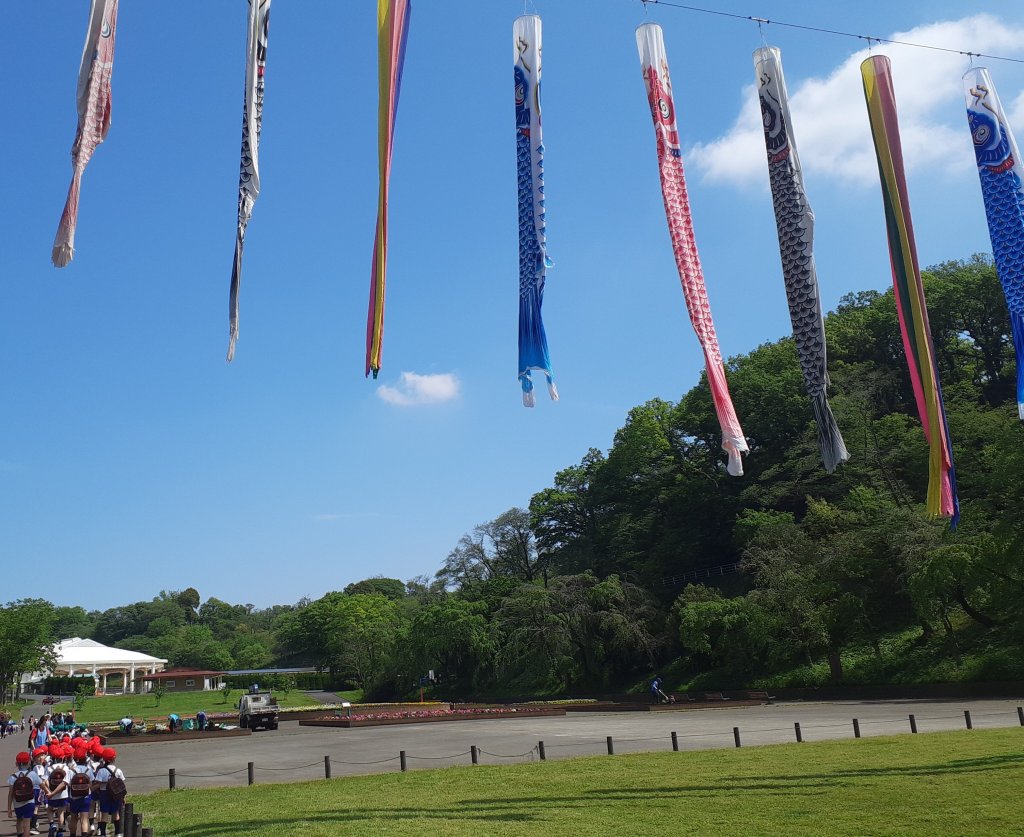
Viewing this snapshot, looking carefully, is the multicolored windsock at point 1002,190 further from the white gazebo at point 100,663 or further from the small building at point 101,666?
the white gazebo at point 100,663

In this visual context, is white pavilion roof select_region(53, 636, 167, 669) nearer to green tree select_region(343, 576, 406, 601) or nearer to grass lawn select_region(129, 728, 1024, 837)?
green tree select_region(343, 576, 406, 601)

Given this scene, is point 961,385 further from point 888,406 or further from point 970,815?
point 970,815

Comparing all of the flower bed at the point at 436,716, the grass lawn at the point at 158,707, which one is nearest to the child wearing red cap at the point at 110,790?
the flower bed at the point at 436,716


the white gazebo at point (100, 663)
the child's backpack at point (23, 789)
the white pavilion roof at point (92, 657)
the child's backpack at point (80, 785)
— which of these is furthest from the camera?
the white pavilion roof at point (92, 657)

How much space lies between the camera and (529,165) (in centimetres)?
1194

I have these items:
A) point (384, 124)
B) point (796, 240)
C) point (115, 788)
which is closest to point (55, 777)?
point (115, 788)

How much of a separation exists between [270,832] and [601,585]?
3748 cm

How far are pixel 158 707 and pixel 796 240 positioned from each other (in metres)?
56.0

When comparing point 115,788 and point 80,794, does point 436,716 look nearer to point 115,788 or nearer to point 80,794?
point 80,794

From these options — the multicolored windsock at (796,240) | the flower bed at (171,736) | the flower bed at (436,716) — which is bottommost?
the flower bed at (436,716)

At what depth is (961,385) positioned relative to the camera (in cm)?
4581

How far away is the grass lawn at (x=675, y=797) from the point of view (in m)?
9.41

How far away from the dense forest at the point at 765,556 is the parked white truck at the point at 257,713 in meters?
16.3

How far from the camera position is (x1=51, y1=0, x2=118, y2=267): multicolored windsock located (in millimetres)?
9531
